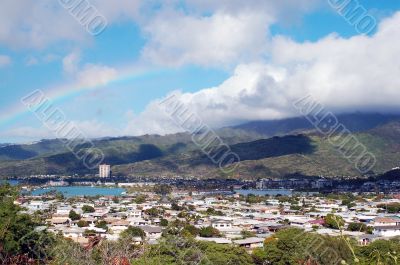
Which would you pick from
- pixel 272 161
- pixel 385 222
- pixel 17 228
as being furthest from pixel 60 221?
pixel 272 161

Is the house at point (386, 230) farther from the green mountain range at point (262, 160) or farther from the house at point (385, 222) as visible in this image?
the green mountain range at point (262, 160)

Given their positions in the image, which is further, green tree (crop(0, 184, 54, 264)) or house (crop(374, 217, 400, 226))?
house (crop(374, 217, 400, 226))

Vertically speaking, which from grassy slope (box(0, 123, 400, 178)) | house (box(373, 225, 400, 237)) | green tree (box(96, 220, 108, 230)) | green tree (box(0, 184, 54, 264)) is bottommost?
house (box(373, 225, 400, 237))

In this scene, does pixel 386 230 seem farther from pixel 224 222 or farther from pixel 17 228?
pixel 17 228

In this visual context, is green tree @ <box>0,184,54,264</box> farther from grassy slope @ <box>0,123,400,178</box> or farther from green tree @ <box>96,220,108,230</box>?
grassy slope @ <box>0,123,400,178</box>

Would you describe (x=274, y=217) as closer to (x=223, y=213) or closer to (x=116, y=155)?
(x=223, y=213)

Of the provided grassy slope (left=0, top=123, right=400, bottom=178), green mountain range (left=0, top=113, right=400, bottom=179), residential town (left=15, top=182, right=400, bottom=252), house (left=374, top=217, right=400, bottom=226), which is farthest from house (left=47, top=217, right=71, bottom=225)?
grassy slope (left=0, top=123, right=400, bottom=178)

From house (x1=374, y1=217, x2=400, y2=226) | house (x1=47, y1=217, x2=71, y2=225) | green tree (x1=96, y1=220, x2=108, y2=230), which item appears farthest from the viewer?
house (x1=47, y1=217, x2=71, y2=225)

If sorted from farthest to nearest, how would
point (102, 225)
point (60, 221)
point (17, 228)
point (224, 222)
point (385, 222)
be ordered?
point (224, 222) → point (60, 221) → point (385, 222) → point (102, 225) → point (17, 228)

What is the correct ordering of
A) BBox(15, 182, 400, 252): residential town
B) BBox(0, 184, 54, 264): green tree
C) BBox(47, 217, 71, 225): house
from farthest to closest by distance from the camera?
1. BBox(47, 217, 71, 225): house
2. BBox(15, 182, 400, 252): residential town
3. BBox(0, 184, 54, 264): green tree

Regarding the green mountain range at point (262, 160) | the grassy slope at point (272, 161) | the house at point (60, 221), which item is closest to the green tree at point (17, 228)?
the house at point (60, 221)

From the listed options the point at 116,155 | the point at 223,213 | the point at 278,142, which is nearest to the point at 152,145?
the point at 116,155
